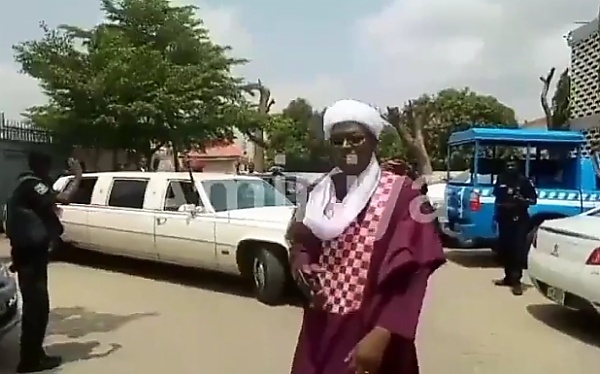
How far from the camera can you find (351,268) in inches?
107

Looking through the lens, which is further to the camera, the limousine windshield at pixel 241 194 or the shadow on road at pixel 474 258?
the shadow on road at pixel 474 258

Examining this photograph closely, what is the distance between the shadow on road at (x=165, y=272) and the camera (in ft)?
31.2

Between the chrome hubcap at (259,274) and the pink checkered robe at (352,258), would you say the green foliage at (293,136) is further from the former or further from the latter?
the pink checkered robe at (352,258)

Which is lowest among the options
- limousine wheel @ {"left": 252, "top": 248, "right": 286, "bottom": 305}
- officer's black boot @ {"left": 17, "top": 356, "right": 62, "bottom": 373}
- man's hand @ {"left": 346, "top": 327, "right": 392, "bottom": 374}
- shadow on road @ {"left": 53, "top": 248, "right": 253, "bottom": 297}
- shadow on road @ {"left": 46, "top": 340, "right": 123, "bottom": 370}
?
shadow on road @ {"left": 46, "top": 340, "right": 123, "bottom": 370}

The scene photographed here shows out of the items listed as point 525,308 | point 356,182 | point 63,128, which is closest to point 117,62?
point 63,128

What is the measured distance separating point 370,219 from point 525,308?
19.9ft

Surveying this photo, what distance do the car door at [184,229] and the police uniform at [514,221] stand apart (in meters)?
3.37

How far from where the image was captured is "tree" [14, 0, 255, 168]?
17.1m

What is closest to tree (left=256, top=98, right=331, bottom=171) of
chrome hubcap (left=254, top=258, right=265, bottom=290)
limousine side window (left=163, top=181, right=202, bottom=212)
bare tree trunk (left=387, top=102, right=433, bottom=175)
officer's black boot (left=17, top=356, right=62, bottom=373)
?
bare tree trunk (left=387, top=102, right=433, bottom=175)

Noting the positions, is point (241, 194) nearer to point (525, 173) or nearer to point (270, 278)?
point (270, 278)

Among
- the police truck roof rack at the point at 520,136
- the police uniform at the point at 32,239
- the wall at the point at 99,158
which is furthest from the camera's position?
the wall at the point at 99,158

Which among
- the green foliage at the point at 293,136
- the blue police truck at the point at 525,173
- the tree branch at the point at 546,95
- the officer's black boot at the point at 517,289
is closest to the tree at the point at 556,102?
the tree branch at the point at 546,95

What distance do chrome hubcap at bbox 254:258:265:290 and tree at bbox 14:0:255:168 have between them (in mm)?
9091

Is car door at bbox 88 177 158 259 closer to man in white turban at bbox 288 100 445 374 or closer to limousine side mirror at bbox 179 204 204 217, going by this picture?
limousine side mirror at bbox 179 204 204 217
